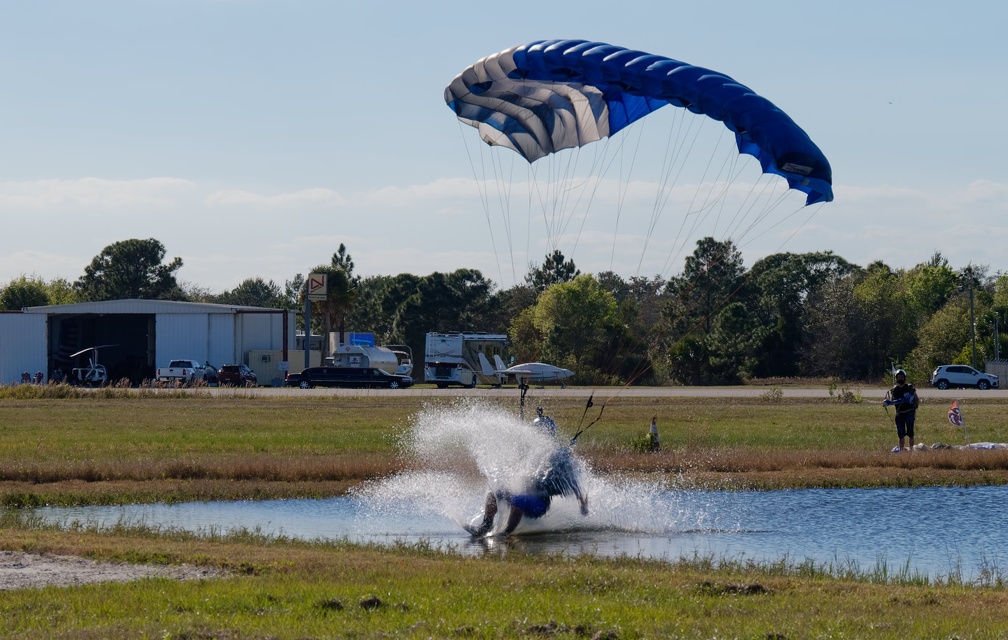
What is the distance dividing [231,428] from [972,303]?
194ft

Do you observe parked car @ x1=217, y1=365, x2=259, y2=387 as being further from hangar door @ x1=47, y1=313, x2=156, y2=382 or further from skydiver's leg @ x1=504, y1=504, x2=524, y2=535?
skydiver's leg @ x1=504, y1=504, x2=524, y2=535

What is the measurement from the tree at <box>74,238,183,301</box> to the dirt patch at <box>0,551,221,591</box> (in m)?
118

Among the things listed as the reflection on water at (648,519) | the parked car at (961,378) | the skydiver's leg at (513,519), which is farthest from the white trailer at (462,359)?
the skydiver's leg at (513,519)

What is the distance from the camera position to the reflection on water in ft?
48.7

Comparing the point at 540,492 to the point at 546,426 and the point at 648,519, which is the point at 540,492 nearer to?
the point at 546,426

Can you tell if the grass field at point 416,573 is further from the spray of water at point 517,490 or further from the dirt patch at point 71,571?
the spray of water at point 517,490

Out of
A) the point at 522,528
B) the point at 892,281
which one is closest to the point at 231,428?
the point at 522,528

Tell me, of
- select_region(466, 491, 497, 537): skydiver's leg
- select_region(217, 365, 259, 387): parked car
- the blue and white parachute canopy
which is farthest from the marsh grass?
select_region(217, 365, 259, 387): parked car

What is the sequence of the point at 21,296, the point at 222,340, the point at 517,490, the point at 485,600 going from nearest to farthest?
1. the point at 485,600
2. the point at 517,490
3. the point at 222,340
4. the point at 21,296

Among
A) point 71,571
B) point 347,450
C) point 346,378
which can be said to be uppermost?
point 71,571

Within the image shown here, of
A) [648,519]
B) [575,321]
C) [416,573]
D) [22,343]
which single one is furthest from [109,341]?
[416,573]

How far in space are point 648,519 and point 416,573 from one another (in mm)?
6483

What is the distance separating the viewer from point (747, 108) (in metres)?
16.8

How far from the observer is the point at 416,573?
11586 millimetres
